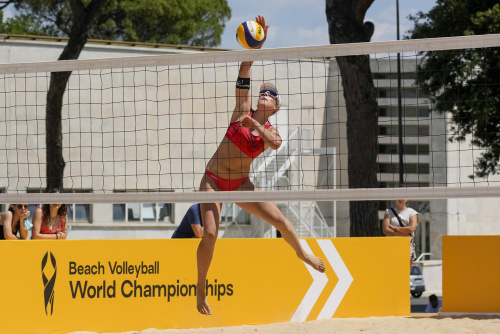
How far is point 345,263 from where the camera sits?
8656 mm

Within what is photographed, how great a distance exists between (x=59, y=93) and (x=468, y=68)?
30.7 feet

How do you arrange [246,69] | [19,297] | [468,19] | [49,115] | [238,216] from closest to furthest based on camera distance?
[246,69]
[19,297]
[49,115]
[468,19]
[238,216]

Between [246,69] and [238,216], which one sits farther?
[238,216]

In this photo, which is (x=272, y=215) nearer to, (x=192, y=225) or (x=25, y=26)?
(x=192, y=225)

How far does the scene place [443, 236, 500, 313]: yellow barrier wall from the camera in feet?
28.7

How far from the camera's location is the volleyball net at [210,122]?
20.8ft

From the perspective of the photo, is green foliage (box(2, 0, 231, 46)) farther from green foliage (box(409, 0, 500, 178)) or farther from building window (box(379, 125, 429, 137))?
green foliage (box(409, 0, 500, 178))

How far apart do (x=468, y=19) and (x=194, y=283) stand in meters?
12.6

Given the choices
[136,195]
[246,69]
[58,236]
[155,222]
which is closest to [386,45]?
[246,69]

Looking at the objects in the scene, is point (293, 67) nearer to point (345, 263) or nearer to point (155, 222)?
point (155, 222)

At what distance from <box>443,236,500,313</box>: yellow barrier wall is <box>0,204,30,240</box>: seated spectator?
4.93 meters

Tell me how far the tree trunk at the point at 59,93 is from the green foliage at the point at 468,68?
25.4 ft

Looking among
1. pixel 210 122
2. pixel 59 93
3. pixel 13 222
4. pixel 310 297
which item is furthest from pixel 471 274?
pixel 210 122

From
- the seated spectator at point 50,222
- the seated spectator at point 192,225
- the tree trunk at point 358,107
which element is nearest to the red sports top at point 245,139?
the seated spectator at point 192,225
